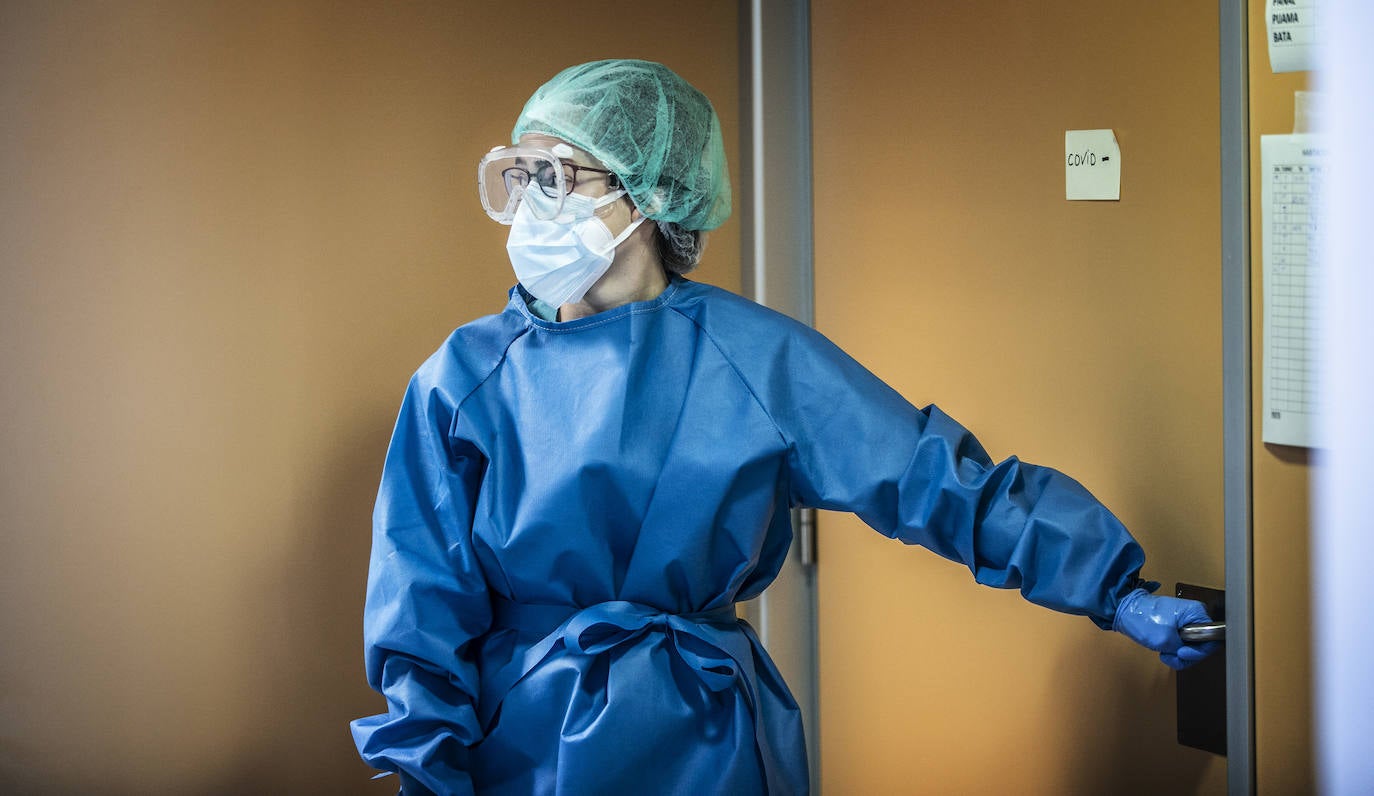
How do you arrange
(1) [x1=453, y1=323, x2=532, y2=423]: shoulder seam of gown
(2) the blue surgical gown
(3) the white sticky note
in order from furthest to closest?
(3) the white sticky note, (1) [x1=453, y1=323, x2=532, y2=423]: shoulder seam of gown, (2) the blue surgical gown

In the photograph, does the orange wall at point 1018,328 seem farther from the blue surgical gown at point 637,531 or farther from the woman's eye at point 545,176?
the woman's eye at point 545,176

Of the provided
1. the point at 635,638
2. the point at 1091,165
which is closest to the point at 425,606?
the point at 635,638

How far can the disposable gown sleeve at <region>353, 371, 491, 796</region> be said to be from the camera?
124cm

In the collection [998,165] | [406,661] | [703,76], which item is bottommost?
[406,661]

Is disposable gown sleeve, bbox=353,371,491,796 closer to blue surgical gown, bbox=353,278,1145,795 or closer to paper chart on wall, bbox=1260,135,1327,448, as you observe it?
blue surgical gown, bbox=353,278,1145,795

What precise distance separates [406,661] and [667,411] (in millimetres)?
422

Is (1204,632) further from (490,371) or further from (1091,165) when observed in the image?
(490,371)

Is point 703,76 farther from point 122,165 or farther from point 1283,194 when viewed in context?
point 1283,194

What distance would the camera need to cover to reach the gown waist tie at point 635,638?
125 cm

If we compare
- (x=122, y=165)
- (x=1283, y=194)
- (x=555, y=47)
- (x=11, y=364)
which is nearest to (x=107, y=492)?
(x=11, y=364)

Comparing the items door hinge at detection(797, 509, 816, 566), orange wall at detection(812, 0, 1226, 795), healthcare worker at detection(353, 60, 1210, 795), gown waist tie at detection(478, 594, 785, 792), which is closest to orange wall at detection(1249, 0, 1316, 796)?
healthcare worker at detection(353, 60, 1210, 795)

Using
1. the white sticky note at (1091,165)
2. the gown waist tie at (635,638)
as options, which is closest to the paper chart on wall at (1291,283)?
the white sticky note at (1091,165)

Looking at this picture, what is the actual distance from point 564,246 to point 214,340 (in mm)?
640

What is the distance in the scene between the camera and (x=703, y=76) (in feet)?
6.66
